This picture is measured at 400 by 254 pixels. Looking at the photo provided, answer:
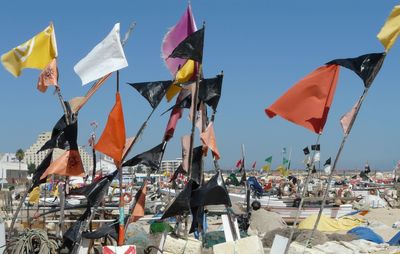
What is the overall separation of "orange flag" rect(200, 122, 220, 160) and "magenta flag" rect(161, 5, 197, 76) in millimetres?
1330

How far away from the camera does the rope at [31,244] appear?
10255mm

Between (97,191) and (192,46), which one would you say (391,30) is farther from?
(97,191)

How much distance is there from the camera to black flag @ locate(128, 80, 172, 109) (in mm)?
10359

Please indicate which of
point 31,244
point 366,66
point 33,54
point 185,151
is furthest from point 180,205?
point 33,54

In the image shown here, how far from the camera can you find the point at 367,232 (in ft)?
54.4

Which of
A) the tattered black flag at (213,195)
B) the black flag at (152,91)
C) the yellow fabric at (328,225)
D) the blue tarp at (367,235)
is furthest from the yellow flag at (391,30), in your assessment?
the yellow fabric at (328,225)

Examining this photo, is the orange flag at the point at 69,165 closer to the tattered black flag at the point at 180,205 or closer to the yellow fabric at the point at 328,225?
the tattered black flag at the point at 180,205

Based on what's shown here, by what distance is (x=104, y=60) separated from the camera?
33.3ft

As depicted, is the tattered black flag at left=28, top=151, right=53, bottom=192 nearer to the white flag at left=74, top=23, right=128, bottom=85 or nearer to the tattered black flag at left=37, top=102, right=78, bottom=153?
the tattered black flag at left=37, top=102, right=78, bottom=153

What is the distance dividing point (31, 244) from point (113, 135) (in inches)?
99.9

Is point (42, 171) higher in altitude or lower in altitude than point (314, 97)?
lower

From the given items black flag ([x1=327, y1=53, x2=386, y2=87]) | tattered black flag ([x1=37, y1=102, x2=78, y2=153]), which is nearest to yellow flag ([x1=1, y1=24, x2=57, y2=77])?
tattered black flag ([x1=37, y1=102, x2=78, y2=153])

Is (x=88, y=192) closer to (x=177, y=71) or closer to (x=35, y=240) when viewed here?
(x=35, y=240)

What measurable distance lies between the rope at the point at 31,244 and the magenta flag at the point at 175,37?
3.80m
